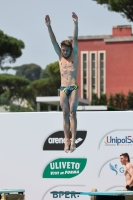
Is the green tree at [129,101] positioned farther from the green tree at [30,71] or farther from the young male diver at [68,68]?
the green tree at [30,71]

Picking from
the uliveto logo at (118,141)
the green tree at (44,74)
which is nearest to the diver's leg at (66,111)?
the uliveto logo at (118,141)

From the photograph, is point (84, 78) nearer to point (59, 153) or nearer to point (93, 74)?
point (93, 74)

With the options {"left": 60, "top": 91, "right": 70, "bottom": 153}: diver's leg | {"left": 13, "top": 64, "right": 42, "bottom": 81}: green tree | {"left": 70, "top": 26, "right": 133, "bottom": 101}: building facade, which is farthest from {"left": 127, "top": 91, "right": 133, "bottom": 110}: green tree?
{"left": 13, "top": 64, "right": 42, "bottom": 81}: green tree

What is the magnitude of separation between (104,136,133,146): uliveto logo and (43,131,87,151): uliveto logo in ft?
1.70

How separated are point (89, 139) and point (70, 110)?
15.8 feet

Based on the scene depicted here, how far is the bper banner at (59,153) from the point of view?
13461 mm

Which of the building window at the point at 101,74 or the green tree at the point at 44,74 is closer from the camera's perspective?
the building window at the point at 101,74

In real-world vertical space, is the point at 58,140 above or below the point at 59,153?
above

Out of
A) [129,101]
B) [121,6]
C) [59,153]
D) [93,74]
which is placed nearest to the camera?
[59,153]

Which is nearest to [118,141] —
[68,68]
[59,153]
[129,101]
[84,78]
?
[59,153]

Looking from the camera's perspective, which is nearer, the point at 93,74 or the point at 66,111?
the point at 66,111

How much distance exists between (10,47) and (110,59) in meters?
9.33

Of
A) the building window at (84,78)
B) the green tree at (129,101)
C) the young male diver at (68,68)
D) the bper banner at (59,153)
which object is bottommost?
the bper banner at (59,153)

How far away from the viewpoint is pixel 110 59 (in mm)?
57000
